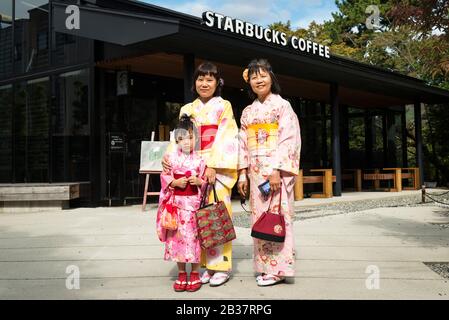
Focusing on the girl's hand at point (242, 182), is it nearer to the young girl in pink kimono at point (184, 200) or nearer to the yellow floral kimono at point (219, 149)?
the yellow floral kimono at point (219, 149)

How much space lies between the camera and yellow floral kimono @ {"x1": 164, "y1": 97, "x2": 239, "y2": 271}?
3.36m

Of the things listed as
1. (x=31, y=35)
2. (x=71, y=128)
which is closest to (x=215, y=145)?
(x=71, y=128)

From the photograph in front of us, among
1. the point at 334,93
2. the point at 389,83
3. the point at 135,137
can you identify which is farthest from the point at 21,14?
the point at 389,83

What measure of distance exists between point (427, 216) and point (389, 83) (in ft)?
17.6

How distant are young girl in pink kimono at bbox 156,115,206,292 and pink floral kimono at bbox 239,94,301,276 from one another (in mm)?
397

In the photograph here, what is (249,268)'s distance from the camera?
3.94 meters

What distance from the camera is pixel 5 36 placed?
11367mm

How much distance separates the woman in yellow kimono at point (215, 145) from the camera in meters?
3.36

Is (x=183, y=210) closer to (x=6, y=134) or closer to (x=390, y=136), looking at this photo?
(x=6, y=134)

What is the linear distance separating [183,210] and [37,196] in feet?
20.8

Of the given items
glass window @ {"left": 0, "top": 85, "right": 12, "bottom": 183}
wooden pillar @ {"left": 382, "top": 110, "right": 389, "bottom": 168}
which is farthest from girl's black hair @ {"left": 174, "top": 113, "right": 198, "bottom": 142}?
wooden pillar @ {"left": 382, "top": 110, "right": 389, "bottom": 168}

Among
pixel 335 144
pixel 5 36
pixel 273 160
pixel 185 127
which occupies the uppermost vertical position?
pixel 5 36

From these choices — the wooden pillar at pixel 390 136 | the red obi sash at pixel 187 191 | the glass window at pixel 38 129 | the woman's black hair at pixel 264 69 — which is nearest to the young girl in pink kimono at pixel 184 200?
the red obi sash at pixel 187 191

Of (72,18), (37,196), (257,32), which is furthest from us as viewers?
(37,196)
